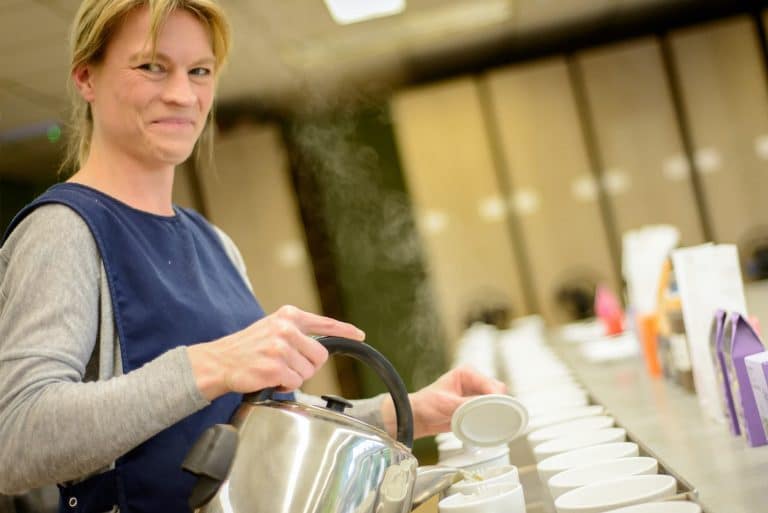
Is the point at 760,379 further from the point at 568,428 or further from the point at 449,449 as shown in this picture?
the point at 449,449

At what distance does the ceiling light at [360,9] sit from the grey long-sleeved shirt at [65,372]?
3465mm

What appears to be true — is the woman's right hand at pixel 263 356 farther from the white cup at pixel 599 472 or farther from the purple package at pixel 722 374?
the purple package at pixel 722 374

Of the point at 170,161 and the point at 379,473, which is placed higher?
the point at 170,161

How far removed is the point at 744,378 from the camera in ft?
3.65

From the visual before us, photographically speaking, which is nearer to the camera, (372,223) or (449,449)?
(449,449)

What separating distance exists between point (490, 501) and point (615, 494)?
0.12 m

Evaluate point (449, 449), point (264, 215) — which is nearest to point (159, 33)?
point (449, 449)

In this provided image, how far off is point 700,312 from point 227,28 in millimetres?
818

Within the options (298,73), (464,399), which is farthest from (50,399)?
(298,73)

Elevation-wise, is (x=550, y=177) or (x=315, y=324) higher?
(x=550, y=177)

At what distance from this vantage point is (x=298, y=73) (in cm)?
554

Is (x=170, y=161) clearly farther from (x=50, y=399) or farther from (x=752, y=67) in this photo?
(x=752, y=67)

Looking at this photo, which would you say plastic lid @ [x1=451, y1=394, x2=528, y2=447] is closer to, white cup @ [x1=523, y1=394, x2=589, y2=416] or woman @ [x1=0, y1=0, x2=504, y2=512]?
woman @ [x1=0, y1=0, x2=504, y2=512]

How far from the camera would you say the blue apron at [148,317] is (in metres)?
1.03
